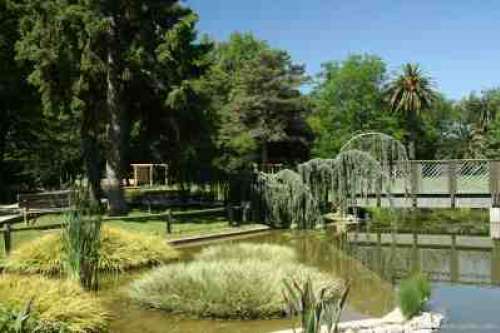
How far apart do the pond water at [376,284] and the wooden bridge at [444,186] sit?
5.95 metres

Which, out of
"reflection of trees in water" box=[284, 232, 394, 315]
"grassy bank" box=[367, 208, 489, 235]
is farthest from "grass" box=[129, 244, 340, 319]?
"grassy bank" box=[367, 208, 489, 235]

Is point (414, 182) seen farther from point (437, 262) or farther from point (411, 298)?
point (411, 298)

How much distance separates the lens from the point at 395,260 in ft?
54.2

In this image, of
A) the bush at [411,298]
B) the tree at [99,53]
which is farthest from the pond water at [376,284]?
the tree at [99,53]

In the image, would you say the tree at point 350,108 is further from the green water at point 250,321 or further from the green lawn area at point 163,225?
the green water at point 250,321

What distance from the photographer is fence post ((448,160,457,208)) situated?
83.3 feet

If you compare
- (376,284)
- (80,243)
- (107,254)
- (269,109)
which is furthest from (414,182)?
(269,109)

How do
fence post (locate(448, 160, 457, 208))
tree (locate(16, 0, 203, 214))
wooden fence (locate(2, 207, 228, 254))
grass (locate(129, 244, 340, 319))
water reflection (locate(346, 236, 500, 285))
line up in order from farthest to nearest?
fence post (locate(448, 160, 457, 208)), tree (locate(16, 0, 203, 214)), wooden fence (locate(2, 207, 228, 254)), water reflection (locate(346, 236, 500, 285)), grass (locate(129, 244, 340, 319))

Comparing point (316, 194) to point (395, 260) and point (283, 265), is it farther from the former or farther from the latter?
point (283, 265)

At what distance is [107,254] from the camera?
14242 mm

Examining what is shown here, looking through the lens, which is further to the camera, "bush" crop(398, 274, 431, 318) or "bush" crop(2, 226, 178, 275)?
"bush" crop(2, 226, 178, 275)

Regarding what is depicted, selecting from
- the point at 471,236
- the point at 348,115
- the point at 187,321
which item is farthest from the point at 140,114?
the point at 348,115

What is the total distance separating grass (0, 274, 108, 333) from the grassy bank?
17270 millimetres

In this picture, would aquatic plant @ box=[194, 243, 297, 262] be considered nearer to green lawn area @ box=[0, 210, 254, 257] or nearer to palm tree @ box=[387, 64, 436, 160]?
green lawn area @ box=[0, 210, 254, 257]
